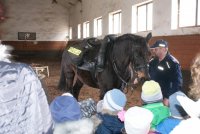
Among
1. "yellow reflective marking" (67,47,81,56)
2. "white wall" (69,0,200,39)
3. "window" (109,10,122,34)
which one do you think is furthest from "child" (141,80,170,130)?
"window" (109,10,122,34)

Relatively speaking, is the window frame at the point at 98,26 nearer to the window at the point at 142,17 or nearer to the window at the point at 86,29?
the window at the point at 86,29

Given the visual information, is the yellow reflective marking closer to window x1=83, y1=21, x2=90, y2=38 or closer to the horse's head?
the horse's head

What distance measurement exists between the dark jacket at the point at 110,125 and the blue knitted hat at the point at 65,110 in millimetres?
312

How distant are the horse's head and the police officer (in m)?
0.16

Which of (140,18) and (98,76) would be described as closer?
(98,76)

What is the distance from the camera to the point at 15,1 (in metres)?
21.1

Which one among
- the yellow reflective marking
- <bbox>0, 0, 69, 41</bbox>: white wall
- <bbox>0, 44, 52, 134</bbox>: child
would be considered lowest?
<bbox>0, 44, 52, 134</bbox>: child


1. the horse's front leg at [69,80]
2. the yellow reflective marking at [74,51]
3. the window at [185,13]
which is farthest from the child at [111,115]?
the window at [185,13]

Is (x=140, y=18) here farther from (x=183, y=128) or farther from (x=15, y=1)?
(x=15, y=1)

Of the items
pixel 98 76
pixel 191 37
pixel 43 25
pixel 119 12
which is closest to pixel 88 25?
pixel 119 12

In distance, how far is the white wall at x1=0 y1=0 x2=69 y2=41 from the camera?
21.0 m

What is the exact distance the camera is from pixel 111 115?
6.61 ft

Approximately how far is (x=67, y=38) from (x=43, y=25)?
2.08m

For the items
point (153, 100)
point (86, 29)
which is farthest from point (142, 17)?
point (86, 29)
